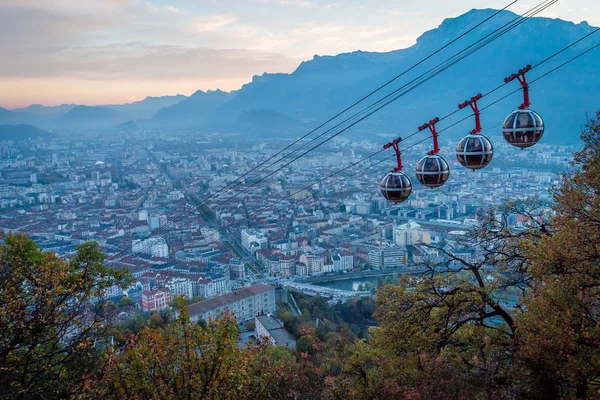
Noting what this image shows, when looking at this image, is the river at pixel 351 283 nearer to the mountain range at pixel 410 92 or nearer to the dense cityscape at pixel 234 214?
the dense cityscape at pixel 234 214

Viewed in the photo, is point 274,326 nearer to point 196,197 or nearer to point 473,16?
point 196,197

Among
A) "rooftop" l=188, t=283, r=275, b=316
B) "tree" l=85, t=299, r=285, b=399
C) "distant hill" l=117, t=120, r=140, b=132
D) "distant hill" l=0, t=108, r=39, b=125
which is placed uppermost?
"distant hill" l=0, t=108, r=39, b=125

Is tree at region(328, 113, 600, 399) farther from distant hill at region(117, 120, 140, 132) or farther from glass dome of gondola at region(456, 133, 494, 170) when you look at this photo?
distant hill at region(117, 120, 140, 132)

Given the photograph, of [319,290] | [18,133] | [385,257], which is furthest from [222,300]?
[18,133]

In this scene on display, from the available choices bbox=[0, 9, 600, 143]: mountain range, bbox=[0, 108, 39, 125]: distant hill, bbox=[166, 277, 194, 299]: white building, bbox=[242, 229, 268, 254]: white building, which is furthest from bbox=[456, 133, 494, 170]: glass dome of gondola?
bbox=[0, 108, 39, 125]: distant hill

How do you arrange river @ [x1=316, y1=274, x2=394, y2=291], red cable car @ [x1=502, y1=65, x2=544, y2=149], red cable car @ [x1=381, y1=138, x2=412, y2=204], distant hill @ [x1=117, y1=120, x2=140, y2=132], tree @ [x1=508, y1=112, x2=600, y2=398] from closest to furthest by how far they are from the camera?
tree @ [x1=508, y1=112, x2=600, y2=398]
red cable car @ [x1=502, y1=65, x2=544, y2=149]
red cable car @ [x1=381, y1=138, x2=412, y2=204]
river @ [x1=316, y1=274, x2=394, y2=291]
distant hill @ [x1=117, y1=120, x2=140, y2=132]

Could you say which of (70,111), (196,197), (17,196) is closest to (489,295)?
(196,197)

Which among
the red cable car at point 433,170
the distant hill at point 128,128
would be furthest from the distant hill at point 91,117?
the red cable car at point 433,170
